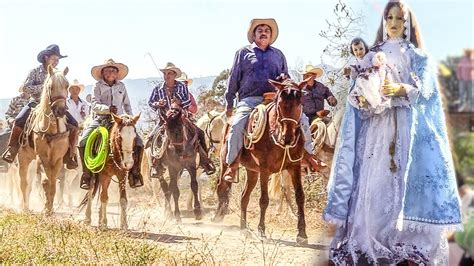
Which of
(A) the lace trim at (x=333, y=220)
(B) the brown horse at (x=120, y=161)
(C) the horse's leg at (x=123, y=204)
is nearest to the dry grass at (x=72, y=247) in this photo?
(C) the horse's leg at (x=123, y=204)

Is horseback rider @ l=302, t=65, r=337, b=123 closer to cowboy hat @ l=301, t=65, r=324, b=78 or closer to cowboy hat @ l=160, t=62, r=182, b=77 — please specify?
cowboy hat @ l=301, t=65, r=324, b=78

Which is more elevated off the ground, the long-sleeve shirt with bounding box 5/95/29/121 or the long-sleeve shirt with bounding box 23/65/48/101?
the long-sleeve shirt with bounding box 23/65/48/101

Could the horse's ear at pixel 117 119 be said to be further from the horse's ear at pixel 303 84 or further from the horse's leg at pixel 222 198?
the horse's ear at pixel 303 84

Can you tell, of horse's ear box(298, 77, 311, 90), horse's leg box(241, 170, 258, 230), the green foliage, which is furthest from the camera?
horse's leg box(241, 170, 258, 230)

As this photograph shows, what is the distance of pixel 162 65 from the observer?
17.1 feet

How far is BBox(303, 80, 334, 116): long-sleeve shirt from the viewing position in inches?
181

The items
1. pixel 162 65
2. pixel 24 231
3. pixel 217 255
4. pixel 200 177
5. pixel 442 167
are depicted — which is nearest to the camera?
→ pixel 442 167

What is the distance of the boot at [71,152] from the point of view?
6.21m

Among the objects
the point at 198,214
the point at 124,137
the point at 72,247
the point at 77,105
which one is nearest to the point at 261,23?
the point at 124,137

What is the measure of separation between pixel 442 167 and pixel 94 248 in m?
2.31

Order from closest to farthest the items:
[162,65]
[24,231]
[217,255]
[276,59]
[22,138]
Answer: [217,255], [276,59], [24,231], [162,65], [22,138]

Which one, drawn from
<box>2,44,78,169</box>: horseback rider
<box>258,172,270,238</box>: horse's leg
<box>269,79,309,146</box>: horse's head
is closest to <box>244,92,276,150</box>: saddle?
<box>269,79,309,146</box>: horse's head

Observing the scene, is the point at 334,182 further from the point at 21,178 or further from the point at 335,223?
the point at 21,178

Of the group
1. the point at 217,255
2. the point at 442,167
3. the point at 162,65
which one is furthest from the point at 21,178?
the point at 442,167
